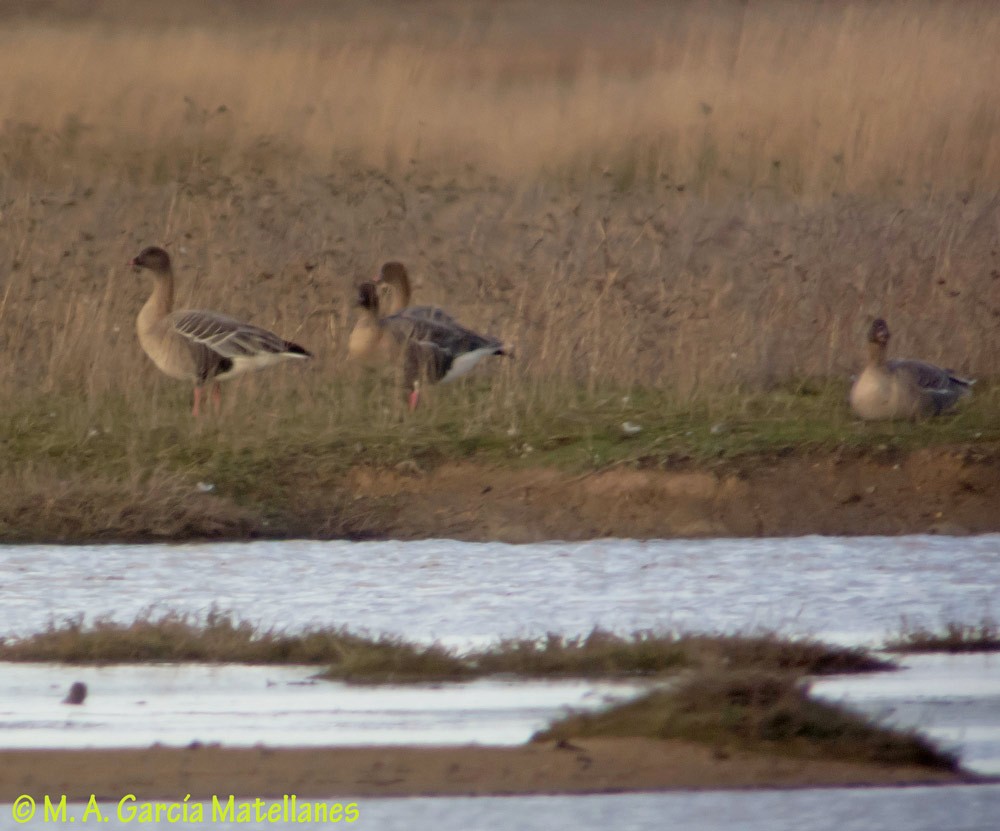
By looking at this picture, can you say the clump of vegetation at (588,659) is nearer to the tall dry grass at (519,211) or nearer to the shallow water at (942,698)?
the shallow water at (942,698)

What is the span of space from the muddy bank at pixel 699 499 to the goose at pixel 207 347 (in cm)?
178

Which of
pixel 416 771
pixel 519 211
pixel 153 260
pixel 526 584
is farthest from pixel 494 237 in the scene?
pixel 416 771

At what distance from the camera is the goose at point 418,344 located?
1040 cm

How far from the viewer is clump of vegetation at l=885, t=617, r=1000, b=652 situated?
5906 mm

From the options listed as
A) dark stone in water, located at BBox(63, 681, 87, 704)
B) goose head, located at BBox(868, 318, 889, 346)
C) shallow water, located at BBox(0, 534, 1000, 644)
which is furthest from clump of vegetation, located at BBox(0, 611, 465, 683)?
goose head, located at BBox(868, 318, 889, 346)

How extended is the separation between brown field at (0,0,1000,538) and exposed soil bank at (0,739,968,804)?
3.49 metres

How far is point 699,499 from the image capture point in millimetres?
8633

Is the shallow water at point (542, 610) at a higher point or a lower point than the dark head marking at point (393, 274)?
lower

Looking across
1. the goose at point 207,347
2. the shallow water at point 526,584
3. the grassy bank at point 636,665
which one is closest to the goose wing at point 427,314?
the goose at point 207,347

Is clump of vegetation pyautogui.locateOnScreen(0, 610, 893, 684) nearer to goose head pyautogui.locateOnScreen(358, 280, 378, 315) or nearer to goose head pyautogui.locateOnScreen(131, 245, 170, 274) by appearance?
goose head pyautogui.locateOnScreen(358, 280, 378, 315)

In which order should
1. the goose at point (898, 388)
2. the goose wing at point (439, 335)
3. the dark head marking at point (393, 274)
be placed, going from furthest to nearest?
the dark head marking at point (393, 274)
the goose wing at point (439, 335)
the goose at point (898, 388)

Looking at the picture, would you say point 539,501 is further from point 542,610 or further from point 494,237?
point 494,237

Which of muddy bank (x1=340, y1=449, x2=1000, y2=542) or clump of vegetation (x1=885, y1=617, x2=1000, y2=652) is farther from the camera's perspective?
muddy bank (x1=340, y1=449, x2=1000, y2=542)

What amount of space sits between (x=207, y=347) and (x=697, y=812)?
6.63 metres
